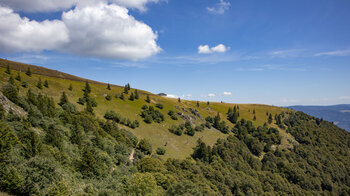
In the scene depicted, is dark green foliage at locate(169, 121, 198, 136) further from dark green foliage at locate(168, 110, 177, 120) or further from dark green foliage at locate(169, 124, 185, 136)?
dark green foliage at locate(168, 110, 177, 120)

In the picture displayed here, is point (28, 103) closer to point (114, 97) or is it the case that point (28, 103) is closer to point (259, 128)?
point (114, 97)

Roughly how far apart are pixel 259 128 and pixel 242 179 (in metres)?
85.1

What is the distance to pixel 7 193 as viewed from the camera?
21.3 metres

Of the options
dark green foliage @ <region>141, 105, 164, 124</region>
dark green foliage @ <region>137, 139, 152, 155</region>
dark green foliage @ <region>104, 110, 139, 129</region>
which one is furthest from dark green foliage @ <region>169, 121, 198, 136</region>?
dark green foliage @ <region>137, 139, 152, 155</region>

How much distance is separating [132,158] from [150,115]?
140 feet

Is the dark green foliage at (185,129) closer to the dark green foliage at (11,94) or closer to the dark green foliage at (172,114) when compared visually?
the dark green foliage at (172,114)

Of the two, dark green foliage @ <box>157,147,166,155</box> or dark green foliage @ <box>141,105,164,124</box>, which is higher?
dark green foliage @ <box>141,105,164,124</box>

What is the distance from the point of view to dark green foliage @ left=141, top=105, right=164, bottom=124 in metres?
102

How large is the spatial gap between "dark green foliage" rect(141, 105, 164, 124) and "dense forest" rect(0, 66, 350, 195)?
626 mm

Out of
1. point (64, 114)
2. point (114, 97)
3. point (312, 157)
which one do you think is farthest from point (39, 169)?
point (312, 157)

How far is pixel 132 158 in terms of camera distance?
64.4m

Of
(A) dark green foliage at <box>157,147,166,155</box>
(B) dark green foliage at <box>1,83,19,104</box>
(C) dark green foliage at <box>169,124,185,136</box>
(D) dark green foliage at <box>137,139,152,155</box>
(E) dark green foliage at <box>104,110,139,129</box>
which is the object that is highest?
(B) dark green foliage at <box>1,83,19,104</box>

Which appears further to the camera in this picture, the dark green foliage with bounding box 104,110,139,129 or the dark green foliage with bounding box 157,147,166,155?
the dark green foliage with bounding box 104,110,139,129

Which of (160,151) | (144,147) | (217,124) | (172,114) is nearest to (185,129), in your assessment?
(172,114)
